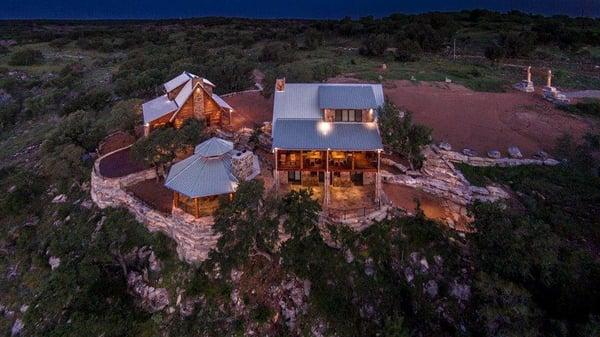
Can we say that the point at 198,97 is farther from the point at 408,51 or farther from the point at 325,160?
the point at 408,51

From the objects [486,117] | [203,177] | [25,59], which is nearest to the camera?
[203,177]

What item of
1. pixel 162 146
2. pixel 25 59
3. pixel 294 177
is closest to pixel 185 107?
pixel 162 146

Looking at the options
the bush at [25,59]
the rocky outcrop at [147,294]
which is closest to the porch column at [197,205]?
the rocky outcrop at [147,294]

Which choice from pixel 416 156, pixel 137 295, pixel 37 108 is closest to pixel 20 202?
pixel 137 295

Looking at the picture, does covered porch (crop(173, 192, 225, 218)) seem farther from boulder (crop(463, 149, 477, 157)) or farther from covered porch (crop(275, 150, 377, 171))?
A: boulder (crop(463, 149, 477, 157))

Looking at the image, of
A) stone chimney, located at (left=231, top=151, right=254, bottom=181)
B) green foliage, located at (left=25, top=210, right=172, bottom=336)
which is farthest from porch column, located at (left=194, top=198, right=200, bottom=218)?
green foliage, located at (left=25, top=210, right=172, bottom=336)

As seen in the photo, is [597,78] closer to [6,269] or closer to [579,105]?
[579,105]
